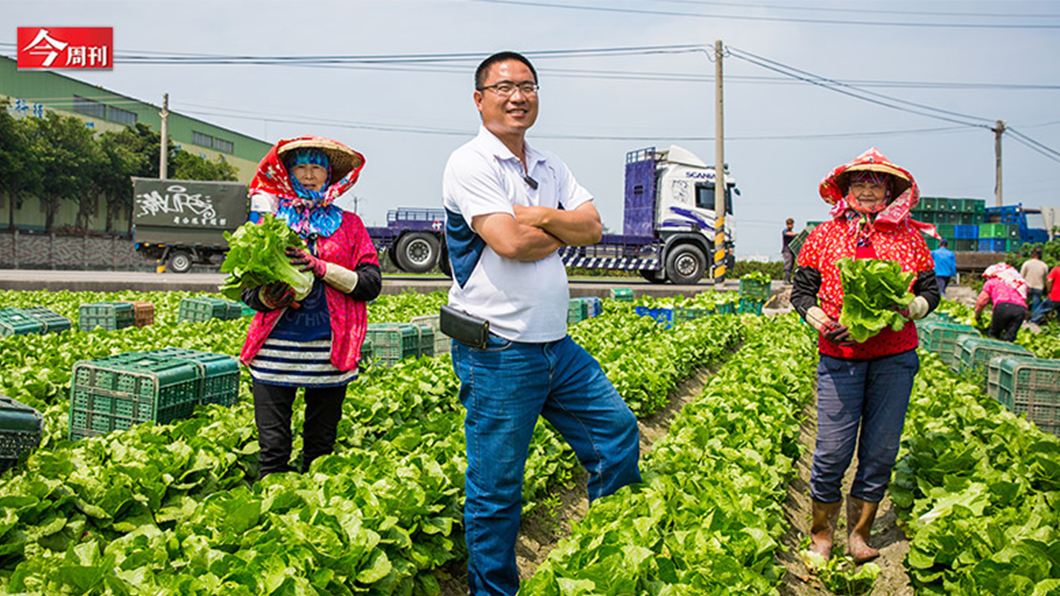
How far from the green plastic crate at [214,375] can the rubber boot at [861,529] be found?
401 centimetres

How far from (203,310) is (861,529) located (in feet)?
30.3

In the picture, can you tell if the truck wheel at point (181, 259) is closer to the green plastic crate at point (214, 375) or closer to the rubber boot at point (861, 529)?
the green plastic crate at point (214, 375)

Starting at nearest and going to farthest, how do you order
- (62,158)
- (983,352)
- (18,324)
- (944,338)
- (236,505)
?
(236,505) < (983,352) < (18,324) < (944,338) < (62,158)

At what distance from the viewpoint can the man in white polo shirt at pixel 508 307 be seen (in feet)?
8.23

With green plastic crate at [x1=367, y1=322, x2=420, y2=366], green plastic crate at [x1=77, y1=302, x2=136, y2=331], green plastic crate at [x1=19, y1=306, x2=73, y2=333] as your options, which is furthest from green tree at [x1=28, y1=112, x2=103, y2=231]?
green plastic crate at [x1=367, y1=322, x2=420, y2=366]

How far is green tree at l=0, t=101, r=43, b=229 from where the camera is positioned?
110 feet

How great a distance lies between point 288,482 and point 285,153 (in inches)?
60.2

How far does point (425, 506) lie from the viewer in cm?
328

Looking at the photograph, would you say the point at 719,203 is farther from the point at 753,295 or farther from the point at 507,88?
the point at 507,88

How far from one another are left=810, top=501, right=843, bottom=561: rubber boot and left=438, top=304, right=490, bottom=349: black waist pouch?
210 centimetres

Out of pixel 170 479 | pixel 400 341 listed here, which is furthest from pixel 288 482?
pixel 400 341

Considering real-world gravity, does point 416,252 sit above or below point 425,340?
above

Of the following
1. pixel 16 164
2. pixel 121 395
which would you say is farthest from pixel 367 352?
pixel 16 164

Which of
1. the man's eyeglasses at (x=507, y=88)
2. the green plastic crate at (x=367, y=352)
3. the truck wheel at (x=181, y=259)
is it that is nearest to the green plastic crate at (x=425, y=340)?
the green plastic crate at (x=367, y=352)
